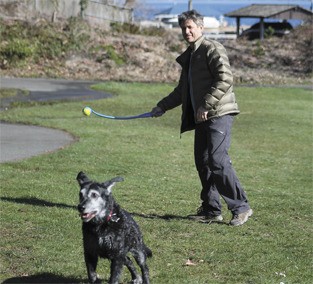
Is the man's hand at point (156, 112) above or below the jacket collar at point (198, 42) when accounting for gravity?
below

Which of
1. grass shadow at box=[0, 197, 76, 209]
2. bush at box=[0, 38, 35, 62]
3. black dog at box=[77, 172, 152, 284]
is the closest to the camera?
black dog at box=[77, 172, 152, 284]

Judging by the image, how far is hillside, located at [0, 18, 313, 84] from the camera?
33812 mm

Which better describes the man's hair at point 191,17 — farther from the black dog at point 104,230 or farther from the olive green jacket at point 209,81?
the black dog at point 104,230

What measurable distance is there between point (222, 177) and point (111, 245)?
113 inches

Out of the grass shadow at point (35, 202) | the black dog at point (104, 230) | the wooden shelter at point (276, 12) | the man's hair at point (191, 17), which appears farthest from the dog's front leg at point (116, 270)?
the wooden shelter at point (276, 12)

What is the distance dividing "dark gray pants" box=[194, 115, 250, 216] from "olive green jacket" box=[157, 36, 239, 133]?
5.6 inches

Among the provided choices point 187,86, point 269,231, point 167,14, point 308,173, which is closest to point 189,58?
point 187,86

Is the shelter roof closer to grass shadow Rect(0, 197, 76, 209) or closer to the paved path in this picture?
the paved path

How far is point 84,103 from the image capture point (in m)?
23.7

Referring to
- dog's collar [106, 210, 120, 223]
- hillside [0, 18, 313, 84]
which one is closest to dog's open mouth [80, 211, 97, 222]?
dog's collar [106, 210, 120, 223]

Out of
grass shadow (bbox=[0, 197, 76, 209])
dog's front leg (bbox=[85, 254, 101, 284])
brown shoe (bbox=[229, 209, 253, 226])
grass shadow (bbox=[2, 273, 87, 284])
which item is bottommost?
grass shadow (bbox=[0, 197, 76, 209])

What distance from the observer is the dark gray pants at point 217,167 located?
869 centimetres

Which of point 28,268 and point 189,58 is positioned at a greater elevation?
point 189,58

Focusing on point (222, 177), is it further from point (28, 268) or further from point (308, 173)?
point (308, 173)
